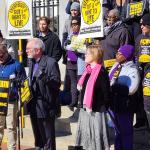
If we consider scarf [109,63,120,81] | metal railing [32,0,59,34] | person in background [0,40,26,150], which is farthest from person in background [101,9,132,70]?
metal railing [32,0,59,34]

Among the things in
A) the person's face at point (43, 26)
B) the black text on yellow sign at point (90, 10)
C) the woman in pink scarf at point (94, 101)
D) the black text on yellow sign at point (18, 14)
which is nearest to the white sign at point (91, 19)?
the black text on yellow sign at point (90, 10)

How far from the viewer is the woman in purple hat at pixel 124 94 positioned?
635cm

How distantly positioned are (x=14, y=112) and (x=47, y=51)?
5.28ft

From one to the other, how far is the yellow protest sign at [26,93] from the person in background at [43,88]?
91 millimetres

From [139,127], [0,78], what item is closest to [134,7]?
[139,127]

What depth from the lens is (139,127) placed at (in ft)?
24.5

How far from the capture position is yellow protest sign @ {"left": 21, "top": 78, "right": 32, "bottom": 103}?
6.41 metres

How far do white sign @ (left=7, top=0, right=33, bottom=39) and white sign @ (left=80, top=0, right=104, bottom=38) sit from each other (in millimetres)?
A: 1109

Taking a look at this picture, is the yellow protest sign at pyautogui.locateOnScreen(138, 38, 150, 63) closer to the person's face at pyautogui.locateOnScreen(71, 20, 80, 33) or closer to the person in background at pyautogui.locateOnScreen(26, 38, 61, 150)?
the person in background at pyautogui.locateOnScreen(26, 38, 61, 150)

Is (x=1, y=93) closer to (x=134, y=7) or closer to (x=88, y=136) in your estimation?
(x=88, y=136)

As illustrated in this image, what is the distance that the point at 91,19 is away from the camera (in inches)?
282

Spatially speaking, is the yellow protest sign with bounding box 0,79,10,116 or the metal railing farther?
the metal railing

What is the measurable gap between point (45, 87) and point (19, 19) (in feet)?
6.63

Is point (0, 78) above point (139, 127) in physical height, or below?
above
